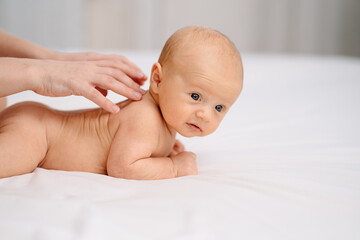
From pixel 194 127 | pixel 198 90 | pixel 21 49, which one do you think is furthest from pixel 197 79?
pixel 21 49

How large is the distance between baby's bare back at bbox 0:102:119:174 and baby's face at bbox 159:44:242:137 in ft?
0.60

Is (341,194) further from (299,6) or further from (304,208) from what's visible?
(299,6)

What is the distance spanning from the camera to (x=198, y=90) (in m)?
1.19

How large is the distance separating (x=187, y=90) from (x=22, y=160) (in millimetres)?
490

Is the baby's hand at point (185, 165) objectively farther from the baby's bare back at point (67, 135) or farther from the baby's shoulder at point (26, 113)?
the baby's shoulder at point (26, 113)

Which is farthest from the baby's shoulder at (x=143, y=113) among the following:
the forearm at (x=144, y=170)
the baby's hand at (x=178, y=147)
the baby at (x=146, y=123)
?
the baby's hand at (x=178, y=147)

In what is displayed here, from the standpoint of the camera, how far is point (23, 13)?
4.50 meters

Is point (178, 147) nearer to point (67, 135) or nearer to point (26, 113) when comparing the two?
point (67, 135)

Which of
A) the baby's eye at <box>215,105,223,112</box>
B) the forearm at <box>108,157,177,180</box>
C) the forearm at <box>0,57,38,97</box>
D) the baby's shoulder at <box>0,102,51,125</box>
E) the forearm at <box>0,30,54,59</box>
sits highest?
the forearm at <box>0,57,38,97</box>

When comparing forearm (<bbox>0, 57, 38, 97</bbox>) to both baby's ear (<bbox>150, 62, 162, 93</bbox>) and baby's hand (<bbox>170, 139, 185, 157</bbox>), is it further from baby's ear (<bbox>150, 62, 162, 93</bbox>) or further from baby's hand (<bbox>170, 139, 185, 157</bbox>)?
baby's hand (<bbox>170, 139, 185, 157</bbox>)

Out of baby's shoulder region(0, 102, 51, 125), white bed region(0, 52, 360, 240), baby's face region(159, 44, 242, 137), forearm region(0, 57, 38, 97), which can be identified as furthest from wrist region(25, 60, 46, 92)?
baby's face region(159, 44, 242, 137)

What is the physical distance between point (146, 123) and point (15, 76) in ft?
1.24

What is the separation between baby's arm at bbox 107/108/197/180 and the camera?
1168 mm

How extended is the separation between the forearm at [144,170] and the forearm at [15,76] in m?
0.33
